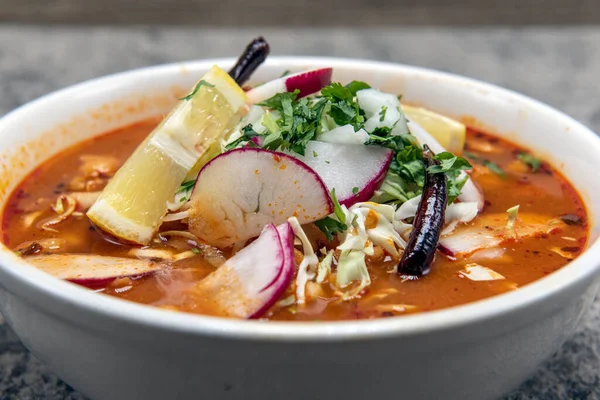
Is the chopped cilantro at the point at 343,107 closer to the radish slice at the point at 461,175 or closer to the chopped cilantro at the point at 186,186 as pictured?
the radish slice at the point at 461,175

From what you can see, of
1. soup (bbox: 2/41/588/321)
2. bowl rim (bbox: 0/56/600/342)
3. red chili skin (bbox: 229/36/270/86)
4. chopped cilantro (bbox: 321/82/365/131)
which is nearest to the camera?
bowl rim (bbox: 0/56/600/342)

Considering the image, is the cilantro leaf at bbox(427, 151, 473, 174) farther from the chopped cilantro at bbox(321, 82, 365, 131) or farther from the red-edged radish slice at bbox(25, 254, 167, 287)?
the red-edged radish slice at bbox(25, 254, 167, 287)

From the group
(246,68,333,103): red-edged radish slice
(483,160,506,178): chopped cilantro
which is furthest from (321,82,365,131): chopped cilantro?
(483,160,506,178): chopped cilantro

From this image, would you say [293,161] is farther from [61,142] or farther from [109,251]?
[61,142]

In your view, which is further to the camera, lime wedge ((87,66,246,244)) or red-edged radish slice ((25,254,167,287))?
lime wedge ((87,66,246,244))

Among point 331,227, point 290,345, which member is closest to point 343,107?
point 331,227

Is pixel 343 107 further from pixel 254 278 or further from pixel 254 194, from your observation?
pixel 254 278
